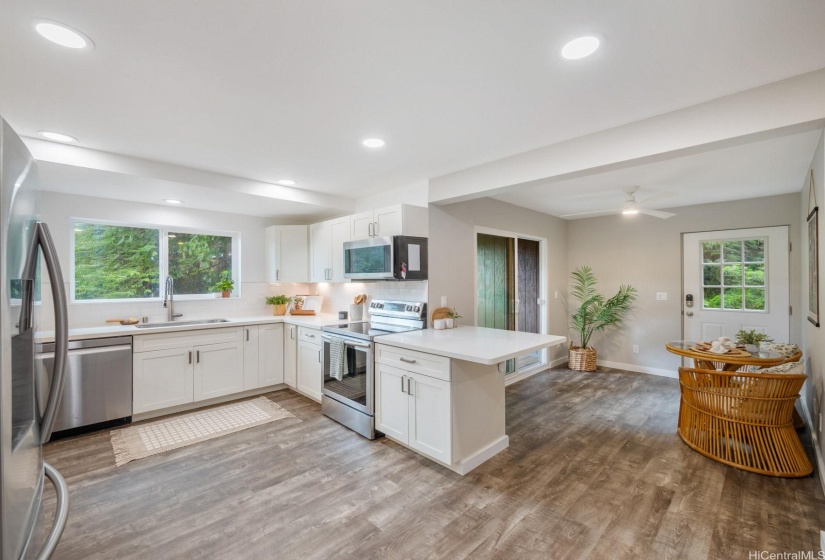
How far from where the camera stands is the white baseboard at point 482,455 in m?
2.55

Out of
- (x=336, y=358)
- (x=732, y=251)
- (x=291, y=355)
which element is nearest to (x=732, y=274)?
(x=732, y=251)

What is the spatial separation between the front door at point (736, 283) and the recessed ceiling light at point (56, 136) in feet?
21.5

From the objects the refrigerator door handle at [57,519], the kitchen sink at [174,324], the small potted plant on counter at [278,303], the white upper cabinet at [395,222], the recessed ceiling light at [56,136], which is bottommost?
the refrigerator door handle at [57,519]

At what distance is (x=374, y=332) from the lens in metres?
3.28

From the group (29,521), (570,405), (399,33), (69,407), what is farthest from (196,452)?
(570,405)

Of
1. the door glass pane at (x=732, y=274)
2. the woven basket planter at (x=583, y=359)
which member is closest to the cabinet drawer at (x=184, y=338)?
the woven basket planter at (x=583, y=359)

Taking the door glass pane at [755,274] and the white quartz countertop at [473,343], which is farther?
the door glass pane at [755,274]

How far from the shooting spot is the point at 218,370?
3.89m

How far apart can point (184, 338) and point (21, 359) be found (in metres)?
3.12

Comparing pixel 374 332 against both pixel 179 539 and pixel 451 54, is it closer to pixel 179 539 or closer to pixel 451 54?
pixel 179 539

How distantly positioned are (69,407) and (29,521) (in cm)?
294

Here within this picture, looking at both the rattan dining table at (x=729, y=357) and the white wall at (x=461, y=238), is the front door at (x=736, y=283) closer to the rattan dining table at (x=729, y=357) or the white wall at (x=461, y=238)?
the rattan dining table at (x=729, y=357)

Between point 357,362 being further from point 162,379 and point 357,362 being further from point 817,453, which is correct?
point 817,453

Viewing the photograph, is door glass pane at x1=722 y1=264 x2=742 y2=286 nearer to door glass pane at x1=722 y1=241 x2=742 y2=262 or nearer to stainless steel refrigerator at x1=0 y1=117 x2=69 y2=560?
door glass pane at x1=722 y1=241 x2=742 y2=262
